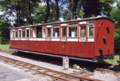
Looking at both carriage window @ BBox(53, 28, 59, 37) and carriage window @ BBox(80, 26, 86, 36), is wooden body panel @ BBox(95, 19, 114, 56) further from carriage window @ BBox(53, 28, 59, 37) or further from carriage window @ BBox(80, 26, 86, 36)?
carriage window @ BBox(53, 28, 59, 37)

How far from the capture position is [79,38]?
9031mm

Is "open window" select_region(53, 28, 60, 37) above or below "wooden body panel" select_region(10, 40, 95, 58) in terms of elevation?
above

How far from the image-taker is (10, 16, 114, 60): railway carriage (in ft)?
27.7

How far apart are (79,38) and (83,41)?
38cm

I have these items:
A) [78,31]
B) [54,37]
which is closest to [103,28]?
[78,31]

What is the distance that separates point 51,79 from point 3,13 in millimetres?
39958

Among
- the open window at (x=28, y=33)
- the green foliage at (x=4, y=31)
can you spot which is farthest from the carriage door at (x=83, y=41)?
the green foliage at (x=4, y=31)

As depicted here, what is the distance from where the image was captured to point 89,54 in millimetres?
8430

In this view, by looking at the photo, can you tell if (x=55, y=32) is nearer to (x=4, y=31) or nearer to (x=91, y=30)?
(x=91, y=30)

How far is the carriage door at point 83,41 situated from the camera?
868 centimetres

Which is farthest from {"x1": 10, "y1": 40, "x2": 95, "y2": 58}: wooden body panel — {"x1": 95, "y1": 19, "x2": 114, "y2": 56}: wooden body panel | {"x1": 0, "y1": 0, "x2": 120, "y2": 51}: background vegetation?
{"x1": 0, "y1": 0, "x2": 120, "y2": 51}: background vegetation

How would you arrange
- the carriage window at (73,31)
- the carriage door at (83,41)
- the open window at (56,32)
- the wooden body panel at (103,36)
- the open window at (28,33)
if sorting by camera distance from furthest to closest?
1. the open window at (28,33)
2. the open window at (56,32)
3. the carriage window at (73,31)
4. the carriage door at (83,41)
5. the wooden body panel at (103,36)

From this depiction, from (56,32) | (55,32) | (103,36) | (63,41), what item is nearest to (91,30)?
(103,36)

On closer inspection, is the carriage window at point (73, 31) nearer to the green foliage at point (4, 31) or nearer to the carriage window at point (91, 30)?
the carriage window at point (91, 30)
